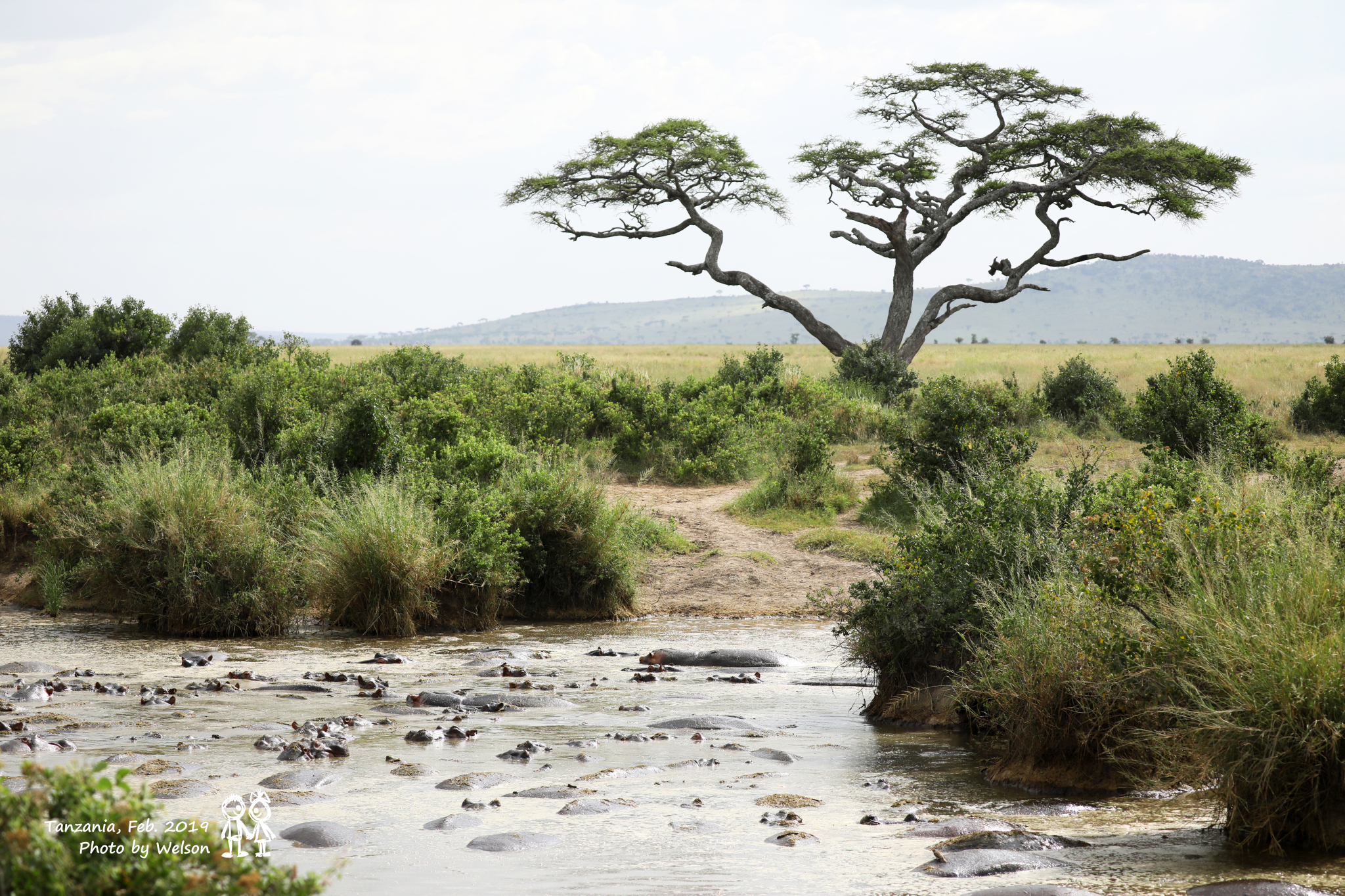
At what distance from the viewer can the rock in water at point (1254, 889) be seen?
438cm

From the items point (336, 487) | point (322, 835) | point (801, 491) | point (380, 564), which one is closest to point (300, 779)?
point (322, 835)

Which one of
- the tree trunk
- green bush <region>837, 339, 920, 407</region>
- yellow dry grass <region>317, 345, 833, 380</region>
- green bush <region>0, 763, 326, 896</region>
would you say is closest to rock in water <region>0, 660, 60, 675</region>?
green bush <region>0, 763, 326, 896</region>

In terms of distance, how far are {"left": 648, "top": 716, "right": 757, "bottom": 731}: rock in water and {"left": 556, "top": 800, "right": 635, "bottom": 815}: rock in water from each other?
2002 millimetres

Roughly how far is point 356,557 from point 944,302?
24895 mm

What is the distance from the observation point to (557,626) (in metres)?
12.8

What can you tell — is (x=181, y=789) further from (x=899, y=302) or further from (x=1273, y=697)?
(x=899, y=302)

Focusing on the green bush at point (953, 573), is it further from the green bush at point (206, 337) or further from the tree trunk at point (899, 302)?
the tree trunk at point (899, 302)

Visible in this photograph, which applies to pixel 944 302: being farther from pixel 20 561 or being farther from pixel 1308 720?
pixel 1308 720

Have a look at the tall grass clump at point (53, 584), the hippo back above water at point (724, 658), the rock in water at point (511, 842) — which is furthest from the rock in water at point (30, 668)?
the rock in water at point (511, 842)

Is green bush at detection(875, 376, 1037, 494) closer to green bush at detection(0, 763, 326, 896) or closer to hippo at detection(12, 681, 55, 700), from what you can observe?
hippo at detection(12, 681, 55, 700)

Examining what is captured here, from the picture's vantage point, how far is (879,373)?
2819cm

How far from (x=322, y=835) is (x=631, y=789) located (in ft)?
5.81

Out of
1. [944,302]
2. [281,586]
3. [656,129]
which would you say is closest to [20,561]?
[281,586]

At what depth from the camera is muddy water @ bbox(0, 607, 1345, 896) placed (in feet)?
15.6
